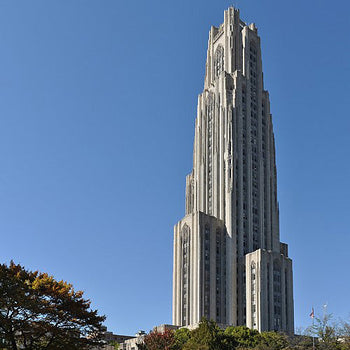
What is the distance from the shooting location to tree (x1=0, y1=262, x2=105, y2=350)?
57.0 metres

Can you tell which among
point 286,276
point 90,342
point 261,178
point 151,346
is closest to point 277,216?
point 261,178

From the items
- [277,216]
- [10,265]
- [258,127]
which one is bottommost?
[10,265]

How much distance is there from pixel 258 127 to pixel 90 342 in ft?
353

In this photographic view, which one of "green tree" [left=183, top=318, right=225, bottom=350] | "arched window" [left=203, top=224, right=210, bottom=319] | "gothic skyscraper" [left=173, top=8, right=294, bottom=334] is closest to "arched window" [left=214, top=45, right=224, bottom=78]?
"gothic skyscraper" [left=173, top=8, right=294, bottom=334]

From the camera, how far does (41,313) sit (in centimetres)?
5875

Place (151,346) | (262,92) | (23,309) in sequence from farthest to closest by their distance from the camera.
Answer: (262,92)
(151,346)
(23,309)

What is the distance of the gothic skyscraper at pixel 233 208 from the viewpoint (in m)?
136

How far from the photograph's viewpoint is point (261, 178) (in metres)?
155

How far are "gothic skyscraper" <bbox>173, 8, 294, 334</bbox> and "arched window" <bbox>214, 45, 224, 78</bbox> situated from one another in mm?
291

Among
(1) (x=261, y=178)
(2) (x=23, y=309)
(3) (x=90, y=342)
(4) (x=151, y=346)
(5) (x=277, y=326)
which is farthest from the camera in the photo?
(1) (x=261, y=178)

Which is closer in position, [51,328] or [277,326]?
[51,328]

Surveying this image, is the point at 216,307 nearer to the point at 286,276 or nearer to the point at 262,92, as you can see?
the point at 286,276

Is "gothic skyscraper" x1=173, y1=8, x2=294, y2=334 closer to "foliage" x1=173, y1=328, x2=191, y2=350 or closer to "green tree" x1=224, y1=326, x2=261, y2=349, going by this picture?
"green tree" x1=224, y1=326, x2=261, y2=349

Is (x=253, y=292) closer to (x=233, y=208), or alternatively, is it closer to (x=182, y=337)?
(x=233, y=208)
